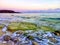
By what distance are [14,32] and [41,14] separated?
37 cm

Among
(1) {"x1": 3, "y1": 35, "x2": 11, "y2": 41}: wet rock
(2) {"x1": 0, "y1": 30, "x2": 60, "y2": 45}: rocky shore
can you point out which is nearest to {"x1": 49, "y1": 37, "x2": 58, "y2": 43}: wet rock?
(2) {"x1": 0, "y1": 30, "x2": 60, "y2": 45}: rocky shore

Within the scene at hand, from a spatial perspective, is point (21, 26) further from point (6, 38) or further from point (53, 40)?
point (53, 40)

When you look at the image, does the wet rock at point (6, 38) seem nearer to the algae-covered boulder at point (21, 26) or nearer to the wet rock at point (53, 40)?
the algae-covered boulder at point (21, 26)

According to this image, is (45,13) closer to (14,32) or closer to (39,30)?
(39,30)

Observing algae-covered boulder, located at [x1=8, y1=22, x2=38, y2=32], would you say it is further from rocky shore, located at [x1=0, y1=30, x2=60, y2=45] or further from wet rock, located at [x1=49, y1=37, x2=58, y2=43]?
wet rock, located at [x1=49, y1=37, x2=58, y2=43]

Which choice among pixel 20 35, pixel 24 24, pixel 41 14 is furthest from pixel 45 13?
pixel 20 35

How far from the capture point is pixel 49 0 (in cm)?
125

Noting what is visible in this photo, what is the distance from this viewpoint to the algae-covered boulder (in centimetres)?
117

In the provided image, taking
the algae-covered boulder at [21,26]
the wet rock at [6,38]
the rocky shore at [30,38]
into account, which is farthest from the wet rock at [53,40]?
the wet rock at [6,38]

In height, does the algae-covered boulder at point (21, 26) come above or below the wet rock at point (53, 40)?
above

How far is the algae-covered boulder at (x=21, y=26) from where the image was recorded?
46.2 inches

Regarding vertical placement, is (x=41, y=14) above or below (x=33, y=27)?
above

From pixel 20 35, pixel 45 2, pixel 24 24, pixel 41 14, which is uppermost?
pixel 45 2

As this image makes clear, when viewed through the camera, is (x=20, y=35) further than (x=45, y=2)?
No
